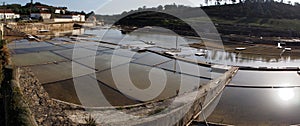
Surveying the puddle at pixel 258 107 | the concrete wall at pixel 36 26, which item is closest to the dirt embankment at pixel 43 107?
the puddle at pixel 258 107

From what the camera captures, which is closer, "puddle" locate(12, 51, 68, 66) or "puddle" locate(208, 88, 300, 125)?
"puddle" locate(208, 88, 300, 125)

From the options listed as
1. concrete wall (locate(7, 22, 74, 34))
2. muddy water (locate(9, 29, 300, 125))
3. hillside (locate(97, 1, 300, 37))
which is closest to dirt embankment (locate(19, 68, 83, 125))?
muddy water (locate(9, 29, 300, 125))

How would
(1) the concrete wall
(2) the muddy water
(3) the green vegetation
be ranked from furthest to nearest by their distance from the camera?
1. (1) the concrete wall
2. (2) the muddy water
3. (3) the green vegetation

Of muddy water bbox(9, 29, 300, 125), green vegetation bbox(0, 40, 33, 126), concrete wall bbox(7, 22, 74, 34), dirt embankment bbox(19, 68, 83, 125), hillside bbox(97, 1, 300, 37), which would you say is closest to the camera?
green vegetation bbox(0, 40, 33, 126)

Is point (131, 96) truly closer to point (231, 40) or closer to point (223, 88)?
point (223, 88)

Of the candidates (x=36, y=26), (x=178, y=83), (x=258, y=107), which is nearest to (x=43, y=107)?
(x=178, y=83)

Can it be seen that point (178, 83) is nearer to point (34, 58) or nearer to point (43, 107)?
point (43, 107)

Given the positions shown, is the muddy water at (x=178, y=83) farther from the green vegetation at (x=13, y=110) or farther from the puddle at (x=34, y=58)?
the green vegetation at (x=13, y=110)

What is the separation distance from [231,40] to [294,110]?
23361 millimetres

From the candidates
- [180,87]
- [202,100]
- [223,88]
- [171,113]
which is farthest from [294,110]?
[171,113]

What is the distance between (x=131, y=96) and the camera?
8820mm

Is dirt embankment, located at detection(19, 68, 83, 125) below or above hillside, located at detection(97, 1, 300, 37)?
below

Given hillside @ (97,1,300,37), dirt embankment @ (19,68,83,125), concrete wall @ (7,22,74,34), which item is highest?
hillside @ (97,1,300,37)

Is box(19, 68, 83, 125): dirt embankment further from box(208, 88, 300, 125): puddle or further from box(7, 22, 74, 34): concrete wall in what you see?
box(7, 22, 74, 34): concrete wall
